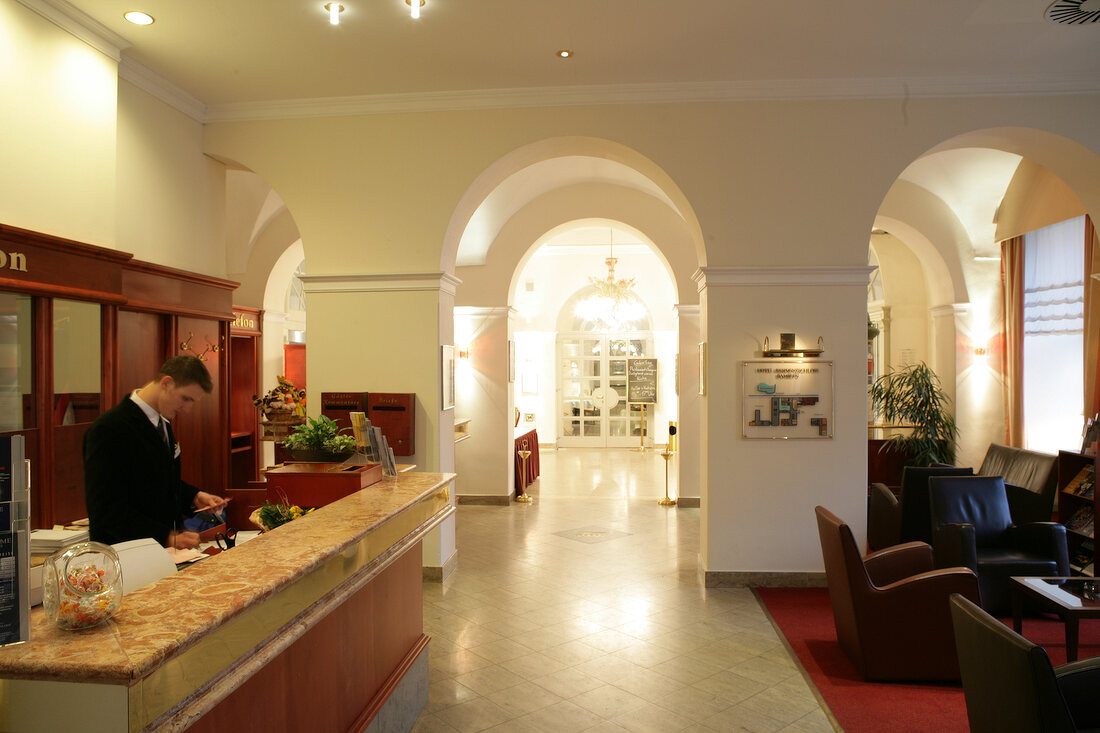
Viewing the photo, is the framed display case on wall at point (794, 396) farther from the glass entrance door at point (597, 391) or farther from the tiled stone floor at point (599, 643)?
the glass entrance door at point (597, 391)

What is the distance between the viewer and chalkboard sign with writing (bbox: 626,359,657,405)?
15.4 metres

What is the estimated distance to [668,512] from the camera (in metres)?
8.74

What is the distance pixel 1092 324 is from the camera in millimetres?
7039

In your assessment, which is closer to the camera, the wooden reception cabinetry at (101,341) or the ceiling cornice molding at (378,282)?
the wooden reception cabinetry at (101,341)

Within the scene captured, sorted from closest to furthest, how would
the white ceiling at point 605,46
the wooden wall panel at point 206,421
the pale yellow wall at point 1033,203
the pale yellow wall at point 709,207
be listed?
the white ceiling at point 605,46 < the pale yellow wall at point 709,207 < the wooden wall panel at point 206,421 < the pale yellow wall at point 1033,203

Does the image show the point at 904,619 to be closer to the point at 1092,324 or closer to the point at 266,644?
the point at 266,644

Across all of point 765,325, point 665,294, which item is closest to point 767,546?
point 765,325

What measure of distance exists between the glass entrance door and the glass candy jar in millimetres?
14212

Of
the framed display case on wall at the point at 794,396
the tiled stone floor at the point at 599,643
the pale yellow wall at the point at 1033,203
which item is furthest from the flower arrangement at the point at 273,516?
the pale yellow wall at the point at 1033,203

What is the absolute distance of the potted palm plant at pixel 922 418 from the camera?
27.7 feet

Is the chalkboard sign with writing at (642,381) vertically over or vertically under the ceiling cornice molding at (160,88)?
under

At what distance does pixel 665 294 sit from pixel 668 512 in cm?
730

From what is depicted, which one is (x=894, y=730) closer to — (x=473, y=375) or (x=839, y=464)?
(x=839, y=464)

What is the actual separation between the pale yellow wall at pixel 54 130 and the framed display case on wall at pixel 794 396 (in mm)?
4830
